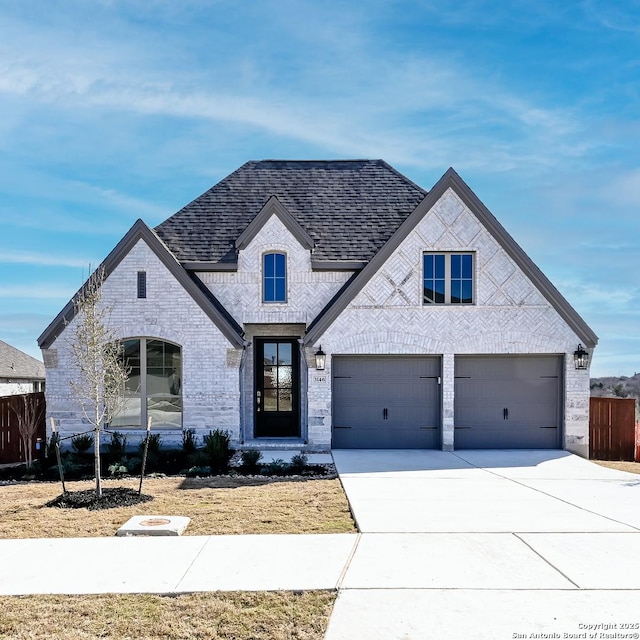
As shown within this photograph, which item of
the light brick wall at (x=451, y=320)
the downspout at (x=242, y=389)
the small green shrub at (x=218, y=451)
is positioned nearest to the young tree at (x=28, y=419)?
the small green shrub at (x=218, y=451)

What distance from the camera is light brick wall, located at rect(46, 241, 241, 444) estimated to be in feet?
50.7

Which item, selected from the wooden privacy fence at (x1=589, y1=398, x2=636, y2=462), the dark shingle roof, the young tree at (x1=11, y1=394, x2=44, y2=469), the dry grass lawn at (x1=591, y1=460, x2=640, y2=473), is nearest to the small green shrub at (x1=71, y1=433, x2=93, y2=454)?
the young tree at (x1=11, y1=394, x2=44, y2=469)

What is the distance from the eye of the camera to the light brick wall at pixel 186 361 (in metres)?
15.5

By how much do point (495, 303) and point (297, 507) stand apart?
8.62 metres

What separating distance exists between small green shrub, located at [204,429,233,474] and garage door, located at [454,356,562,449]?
589cm

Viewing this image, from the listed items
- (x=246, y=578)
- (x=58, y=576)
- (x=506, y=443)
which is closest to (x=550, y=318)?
(x=506, y=443)

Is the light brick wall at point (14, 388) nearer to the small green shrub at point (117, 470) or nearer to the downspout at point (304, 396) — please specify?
the downspout at point (304, 396)

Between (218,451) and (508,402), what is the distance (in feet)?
24.7

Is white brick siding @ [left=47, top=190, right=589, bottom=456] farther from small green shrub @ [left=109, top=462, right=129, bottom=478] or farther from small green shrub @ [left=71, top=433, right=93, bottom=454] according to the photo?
small green shrub @ [left=109, top=462, right=129, bottom=478]

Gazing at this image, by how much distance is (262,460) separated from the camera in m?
13.9

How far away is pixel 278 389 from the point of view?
56.2 feet

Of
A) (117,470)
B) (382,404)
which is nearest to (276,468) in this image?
(117,470)

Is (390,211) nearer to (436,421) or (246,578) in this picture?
(436,421)

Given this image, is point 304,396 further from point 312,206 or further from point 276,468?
point 312,206
